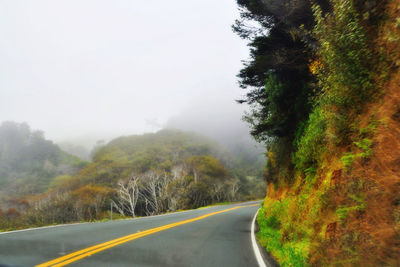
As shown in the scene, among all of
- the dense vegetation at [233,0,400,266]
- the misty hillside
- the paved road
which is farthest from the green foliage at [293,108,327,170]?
the misty hillside

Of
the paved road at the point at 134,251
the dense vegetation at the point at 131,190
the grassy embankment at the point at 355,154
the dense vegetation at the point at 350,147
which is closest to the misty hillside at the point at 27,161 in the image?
the dense vegetation at the point at 131,190

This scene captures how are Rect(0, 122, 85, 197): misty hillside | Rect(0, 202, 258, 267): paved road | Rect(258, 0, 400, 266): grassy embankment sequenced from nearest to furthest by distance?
Rect(258, 0, 400, 266): grassy embankment, Rect(0, 202, 258, 267): paved road, Rect(0, 122, 85, 197): misty hillside

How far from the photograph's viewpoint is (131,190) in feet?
164

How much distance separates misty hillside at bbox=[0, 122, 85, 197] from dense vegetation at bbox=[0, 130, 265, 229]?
3.88 m

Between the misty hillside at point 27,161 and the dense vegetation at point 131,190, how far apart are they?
3883 mm

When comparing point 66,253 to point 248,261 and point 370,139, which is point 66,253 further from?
point 370,139

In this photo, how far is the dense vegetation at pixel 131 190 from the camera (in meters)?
42.9

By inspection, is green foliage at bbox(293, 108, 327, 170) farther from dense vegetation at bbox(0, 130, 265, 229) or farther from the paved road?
dense vegetation at bbox(0, 130, 265, 229)

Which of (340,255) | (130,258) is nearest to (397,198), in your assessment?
(340,255)

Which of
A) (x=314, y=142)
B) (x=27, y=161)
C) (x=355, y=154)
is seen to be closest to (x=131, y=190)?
(x=27, y=161)

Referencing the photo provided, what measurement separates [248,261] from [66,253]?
375cm

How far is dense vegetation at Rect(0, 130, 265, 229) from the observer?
4291 cm

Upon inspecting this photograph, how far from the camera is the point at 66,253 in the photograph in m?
6.07

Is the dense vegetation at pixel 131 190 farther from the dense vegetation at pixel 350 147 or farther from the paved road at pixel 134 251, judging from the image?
the dense vegetation at pixel 350 147
